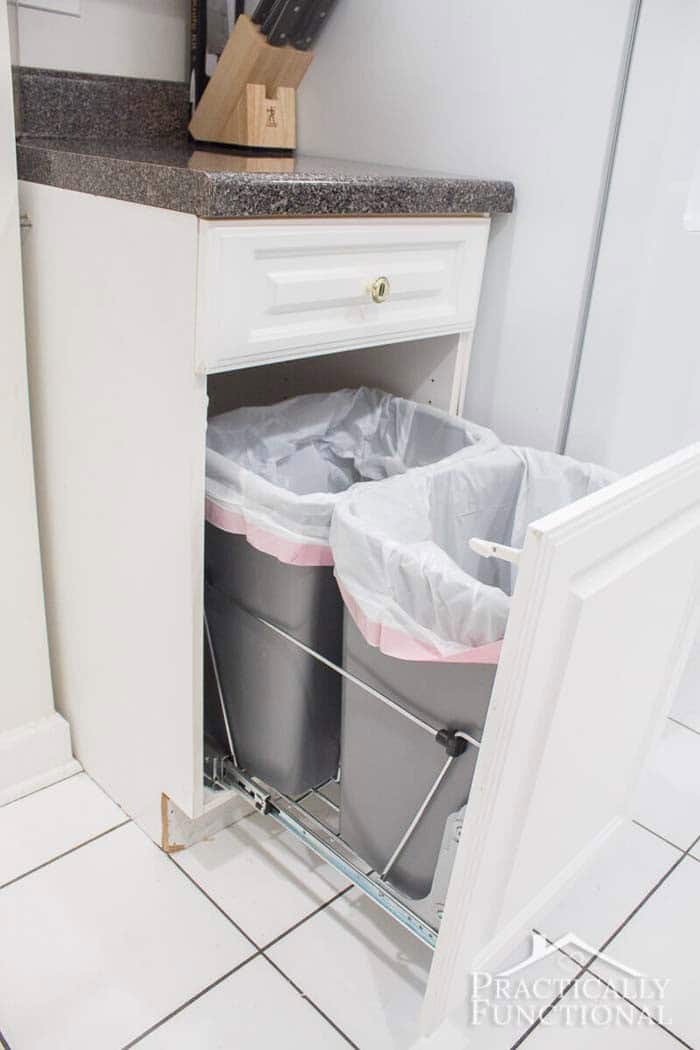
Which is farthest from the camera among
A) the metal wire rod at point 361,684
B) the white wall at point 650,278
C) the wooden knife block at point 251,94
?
the wooden knife block at point 251,94

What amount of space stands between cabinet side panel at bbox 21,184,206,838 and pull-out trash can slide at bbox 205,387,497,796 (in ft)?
0.24

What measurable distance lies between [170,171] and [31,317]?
39cm

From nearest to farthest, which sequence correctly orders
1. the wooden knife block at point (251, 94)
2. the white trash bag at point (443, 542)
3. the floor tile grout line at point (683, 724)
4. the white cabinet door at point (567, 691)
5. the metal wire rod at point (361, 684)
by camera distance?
1. the white cabinet door at point (567, 691)
2. the white trash bag at point (443, 542)
3. the metal wire rod at point (361, 684)
4. the wooden knife block at point (251, 94)
5. the floor tile grout line at point (683, 724)

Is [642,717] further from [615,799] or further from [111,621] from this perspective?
[111,621]

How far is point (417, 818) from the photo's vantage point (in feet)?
3.29

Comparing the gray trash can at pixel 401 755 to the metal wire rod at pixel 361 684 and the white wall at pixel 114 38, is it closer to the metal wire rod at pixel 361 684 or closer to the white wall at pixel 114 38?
the metal wire rod at pixel 361 684

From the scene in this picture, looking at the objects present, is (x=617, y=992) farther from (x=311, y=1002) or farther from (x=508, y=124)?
(x=508, y=124)

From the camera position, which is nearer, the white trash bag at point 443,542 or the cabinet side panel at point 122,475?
the white trash bag at point 443,542

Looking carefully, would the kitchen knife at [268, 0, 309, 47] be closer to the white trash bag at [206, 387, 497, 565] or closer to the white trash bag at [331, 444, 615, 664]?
the white trash bag at [206, 387, 497, 565]

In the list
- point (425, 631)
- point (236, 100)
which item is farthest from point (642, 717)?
point (236, 100)

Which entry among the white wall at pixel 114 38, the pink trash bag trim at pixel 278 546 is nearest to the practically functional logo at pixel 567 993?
the pink trash bag trim at pixel 278 546

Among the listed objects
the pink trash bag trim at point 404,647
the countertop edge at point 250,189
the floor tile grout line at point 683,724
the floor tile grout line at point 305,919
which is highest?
the countertop edge at point 250,189

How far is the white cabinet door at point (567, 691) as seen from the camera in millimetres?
686

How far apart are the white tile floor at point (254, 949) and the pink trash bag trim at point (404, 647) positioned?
0.48 m
